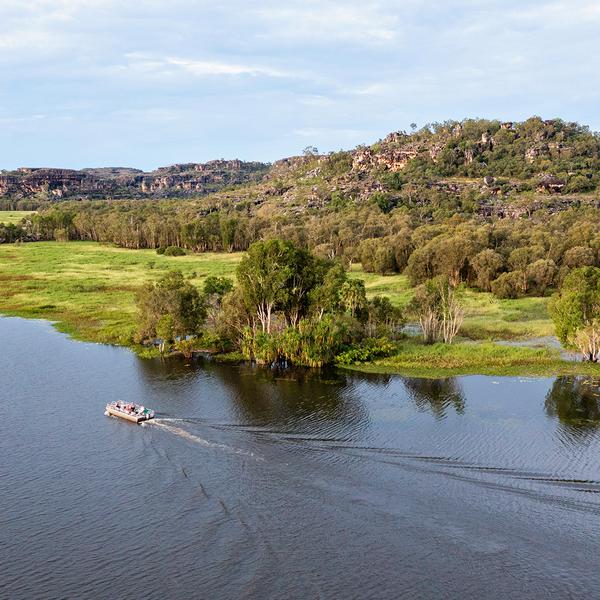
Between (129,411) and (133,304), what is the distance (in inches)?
1827

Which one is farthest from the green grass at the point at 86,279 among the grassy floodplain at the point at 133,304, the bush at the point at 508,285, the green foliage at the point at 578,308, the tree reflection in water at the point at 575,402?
the bush at the point at 508,285

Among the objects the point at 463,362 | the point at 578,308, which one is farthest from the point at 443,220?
the point at 463,362


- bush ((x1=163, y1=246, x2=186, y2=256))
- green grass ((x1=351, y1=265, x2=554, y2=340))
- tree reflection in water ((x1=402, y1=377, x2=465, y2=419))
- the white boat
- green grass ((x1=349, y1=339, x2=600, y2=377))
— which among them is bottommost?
tree reflection in water ((x1=402, y1=377, x2=465, y2=419))

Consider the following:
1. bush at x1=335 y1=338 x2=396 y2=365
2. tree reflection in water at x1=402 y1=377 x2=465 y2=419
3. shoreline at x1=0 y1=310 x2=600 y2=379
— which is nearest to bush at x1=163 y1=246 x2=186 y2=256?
shoreline at x1=0 y1=310 x2=600 y2=379

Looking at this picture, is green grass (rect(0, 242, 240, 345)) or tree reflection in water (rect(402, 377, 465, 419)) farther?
green grass (rect(0, 242, 240, 345))

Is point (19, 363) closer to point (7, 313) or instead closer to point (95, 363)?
point (95, 363)

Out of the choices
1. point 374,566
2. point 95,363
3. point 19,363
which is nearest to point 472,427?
point 374,566

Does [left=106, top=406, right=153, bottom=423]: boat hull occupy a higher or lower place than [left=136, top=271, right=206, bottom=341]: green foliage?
lower

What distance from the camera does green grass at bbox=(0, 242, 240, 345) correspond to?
7856 cm

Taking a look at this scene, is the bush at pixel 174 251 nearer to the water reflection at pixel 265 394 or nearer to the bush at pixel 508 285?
the bush at pixel 508 285

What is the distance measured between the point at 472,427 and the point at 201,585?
22.9 m

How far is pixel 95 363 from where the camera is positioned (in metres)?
59.5

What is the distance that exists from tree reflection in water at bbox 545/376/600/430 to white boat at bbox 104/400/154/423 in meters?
28.2

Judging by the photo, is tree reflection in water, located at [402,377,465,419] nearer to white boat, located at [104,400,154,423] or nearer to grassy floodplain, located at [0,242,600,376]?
grassy floodplain, located at [0,242,600,376]
